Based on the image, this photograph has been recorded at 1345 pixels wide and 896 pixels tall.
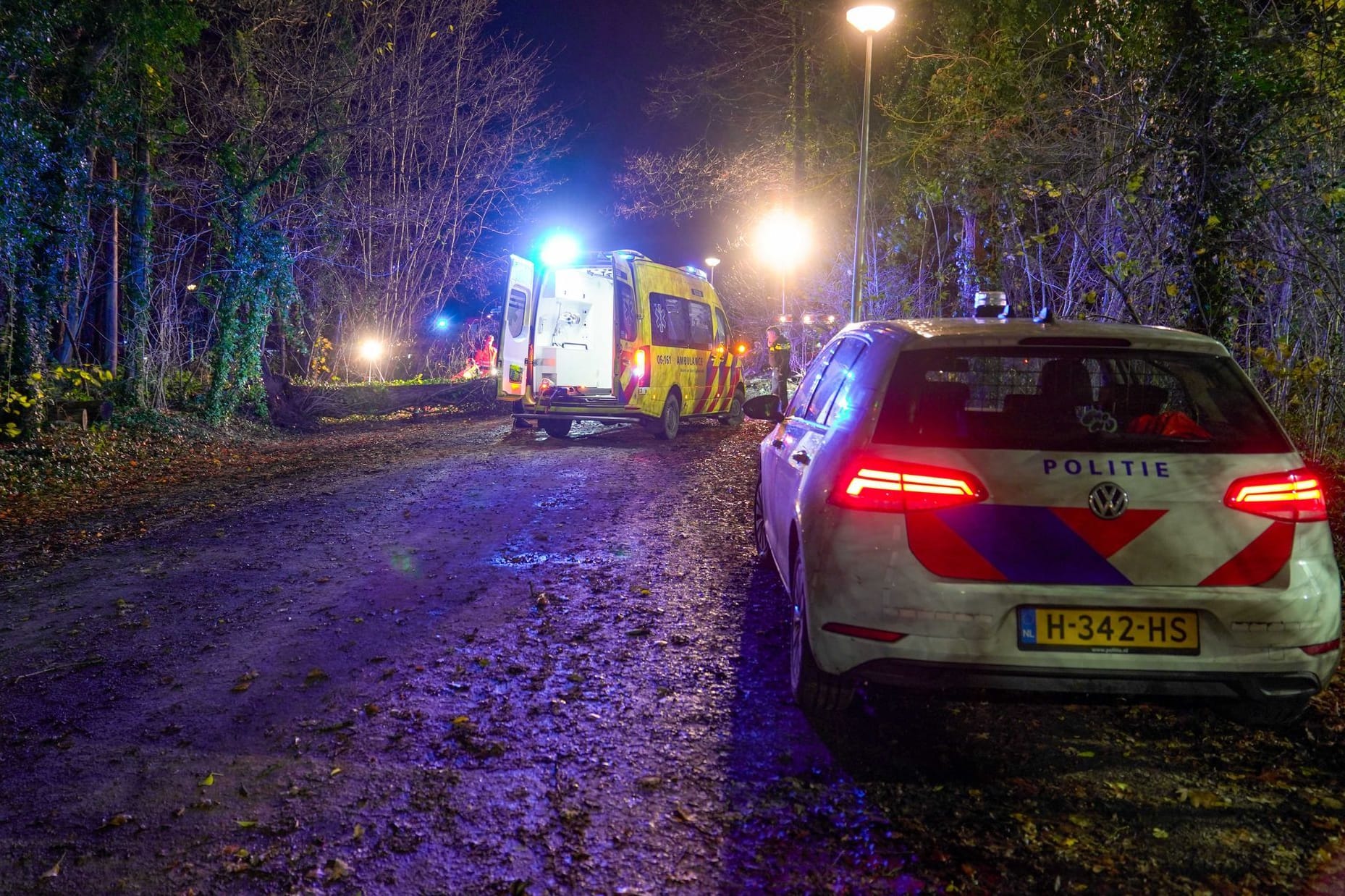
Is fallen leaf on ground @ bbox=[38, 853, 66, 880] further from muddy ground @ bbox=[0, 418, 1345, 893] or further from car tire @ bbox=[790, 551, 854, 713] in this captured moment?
car tire @ bbox=[790, 551, 854, 713]

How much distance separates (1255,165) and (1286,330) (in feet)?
6.11

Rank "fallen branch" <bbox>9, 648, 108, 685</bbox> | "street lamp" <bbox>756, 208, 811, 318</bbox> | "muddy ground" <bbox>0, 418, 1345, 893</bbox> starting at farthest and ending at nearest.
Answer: "street lamp" <bbox>756, 208, 811, 318</bbox> → "fallen branch" <bbox>9, 648, 108, 685</bbox> → "muddy ground" <bbox>0, 418, 1345, 893</bbox>

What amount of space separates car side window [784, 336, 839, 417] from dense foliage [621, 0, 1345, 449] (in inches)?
183

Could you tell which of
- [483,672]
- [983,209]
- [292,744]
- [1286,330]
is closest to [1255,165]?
[1286,330]

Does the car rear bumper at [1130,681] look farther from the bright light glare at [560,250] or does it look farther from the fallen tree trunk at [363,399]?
the fallen tree trunk at [363,399]

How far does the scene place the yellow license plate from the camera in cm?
335

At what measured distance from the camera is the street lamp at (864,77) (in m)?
13.8

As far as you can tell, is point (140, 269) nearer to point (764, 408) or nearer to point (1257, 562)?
point (764, 408)

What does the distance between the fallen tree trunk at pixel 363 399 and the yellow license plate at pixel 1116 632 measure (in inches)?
707

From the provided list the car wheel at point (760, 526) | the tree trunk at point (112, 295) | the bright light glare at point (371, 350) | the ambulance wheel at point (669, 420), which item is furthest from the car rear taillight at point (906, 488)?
the bright light glare at point (371, 350)

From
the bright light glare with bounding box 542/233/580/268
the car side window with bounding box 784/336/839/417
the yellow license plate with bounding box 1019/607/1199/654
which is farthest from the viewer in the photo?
the bright light glare with bounding box 542/233/580/268

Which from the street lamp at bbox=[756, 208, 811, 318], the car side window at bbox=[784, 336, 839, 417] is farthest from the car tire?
the street lamp at bbox=[756, 208, 811, 318]

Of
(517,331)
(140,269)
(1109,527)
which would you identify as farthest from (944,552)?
(140,269)

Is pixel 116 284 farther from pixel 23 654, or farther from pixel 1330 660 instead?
pixel 1330 660
